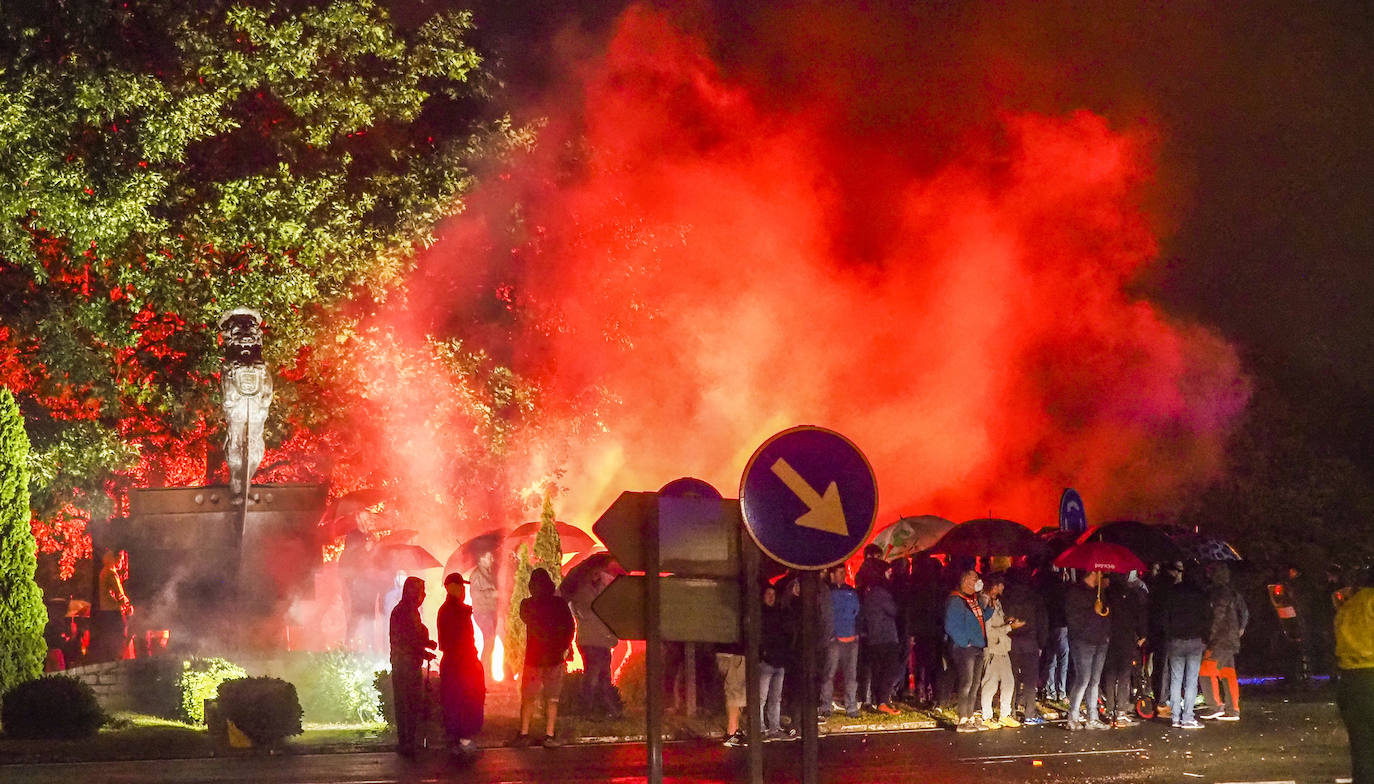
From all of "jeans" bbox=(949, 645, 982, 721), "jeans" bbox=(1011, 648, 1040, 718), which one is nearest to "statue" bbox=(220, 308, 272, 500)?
"jeans" bbox=(949, 645, 982, 721)

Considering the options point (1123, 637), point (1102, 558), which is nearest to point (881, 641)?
point (1123, 637)

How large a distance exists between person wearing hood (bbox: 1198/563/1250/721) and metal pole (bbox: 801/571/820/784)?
1174cm

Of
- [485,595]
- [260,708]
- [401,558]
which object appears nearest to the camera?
[260,708]

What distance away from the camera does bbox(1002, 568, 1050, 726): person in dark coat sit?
16703 millimetres

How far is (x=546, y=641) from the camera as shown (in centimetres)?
1477

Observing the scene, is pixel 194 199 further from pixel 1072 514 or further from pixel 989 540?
pixel 1072 514

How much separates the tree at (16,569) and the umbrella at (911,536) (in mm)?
9903

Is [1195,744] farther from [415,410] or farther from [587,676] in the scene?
[415,410]

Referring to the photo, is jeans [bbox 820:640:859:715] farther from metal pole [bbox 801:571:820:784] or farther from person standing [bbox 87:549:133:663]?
person standing [bbox 87:549:133:663]

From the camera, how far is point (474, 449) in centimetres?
2455

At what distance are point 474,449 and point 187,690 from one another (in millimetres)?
8675

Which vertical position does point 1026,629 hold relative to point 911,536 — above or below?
below

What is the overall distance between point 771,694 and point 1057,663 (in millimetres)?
5519

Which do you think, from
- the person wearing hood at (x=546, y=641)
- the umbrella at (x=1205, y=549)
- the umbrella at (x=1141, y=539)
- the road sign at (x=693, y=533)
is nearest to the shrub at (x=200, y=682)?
the person wearing hood at (x=546, y=641)
